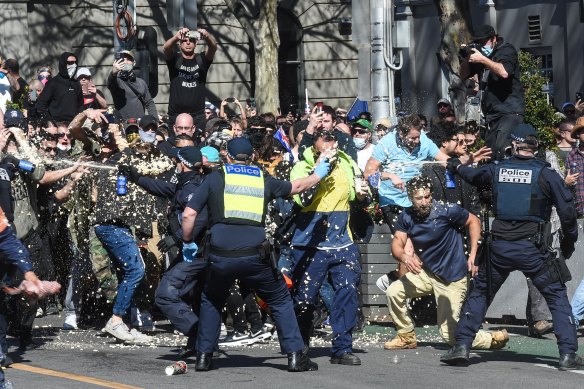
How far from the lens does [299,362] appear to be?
13422 millimetres

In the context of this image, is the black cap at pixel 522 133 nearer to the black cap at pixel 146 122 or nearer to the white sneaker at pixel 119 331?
the white sneaker at pixel 119 331

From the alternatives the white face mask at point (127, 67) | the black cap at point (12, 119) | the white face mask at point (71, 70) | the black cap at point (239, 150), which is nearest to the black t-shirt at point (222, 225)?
the black cap at point (239, 150)

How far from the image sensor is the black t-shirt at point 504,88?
16.9 meters

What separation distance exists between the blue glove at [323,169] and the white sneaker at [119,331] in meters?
2.95

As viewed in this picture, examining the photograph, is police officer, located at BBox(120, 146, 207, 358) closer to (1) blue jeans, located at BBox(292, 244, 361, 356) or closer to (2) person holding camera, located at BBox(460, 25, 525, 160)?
(1) blue jeans, located at BBox(292, 244, 361, 356)

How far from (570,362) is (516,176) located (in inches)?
61.5

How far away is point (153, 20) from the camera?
36.1 m

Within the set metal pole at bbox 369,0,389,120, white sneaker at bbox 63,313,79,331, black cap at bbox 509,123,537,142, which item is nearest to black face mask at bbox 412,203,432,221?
black cap at bbox 509,123,537,142

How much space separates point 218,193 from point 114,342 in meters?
3.15

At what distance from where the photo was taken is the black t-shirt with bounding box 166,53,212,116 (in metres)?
20.0

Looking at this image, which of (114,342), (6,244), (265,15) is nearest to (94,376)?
(6,244)

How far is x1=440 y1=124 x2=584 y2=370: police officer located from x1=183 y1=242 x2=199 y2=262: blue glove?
2.35 metres

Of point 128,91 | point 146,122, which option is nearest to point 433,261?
point 146,122

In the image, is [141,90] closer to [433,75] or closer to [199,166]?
[199,166]
